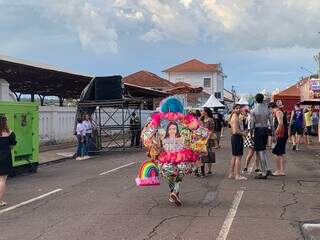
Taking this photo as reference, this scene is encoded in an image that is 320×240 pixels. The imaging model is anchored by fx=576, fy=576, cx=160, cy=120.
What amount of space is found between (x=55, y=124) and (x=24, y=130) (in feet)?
37.1

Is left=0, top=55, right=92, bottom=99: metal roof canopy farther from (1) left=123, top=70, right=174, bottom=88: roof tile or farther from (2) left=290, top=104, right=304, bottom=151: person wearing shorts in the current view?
(1) left=123, top=70, right=174, bottom=88: roof tile

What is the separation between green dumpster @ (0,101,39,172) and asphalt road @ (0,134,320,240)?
1.29 m

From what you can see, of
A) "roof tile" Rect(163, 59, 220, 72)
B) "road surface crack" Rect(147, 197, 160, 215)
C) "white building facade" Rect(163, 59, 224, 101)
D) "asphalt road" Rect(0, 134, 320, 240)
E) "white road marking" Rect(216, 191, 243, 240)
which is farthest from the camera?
"white building facade" Rect(163, 59, 224, 101)

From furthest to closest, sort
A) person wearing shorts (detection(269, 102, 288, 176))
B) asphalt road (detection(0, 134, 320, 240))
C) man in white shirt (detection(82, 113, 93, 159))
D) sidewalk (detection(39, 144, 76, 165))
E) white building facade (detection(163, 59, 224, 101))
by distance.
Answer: white building facade (detection(163, 59, 224, 101)) → man in white shirt (detection(82, 113, 93, 159)) → sidewalk (detection(39, 144, 76, 165)) → person wearing shorts (detection(269, 102, 288, 176)) → asphalt road (detection(0, 134, 320, 240))

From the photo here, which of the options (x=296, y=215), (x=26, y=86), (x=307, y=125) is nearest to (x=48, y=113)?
(x=26, y=86)

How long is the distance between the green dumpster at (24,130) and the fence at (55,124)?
9288mm

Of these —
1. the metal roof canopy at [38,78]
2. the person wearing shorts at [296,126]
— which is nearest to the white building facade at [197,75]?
the metal roof canopy at [38,78]

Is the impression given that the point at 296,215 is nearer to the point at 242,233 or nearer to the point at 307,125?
the point at 242,233

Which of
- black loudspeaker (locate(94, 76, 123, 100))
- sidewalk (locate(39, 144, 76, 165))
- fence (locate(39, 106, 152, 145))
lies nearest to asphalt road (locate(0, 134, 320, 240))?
sidewalk (locate(39, 144, 76, 165))

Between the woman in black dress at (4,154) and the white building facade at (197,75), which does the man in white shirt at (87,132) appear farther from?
the white building facade at (197,75)

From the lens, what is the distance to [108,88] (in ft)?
78.9

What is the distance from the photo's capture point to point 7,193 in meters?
12.3

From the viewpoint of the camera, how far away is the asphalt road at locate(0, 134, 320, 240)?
7949 mm

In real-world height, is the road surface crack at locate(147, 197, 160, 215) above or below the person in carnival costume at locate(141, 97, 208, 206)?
below
